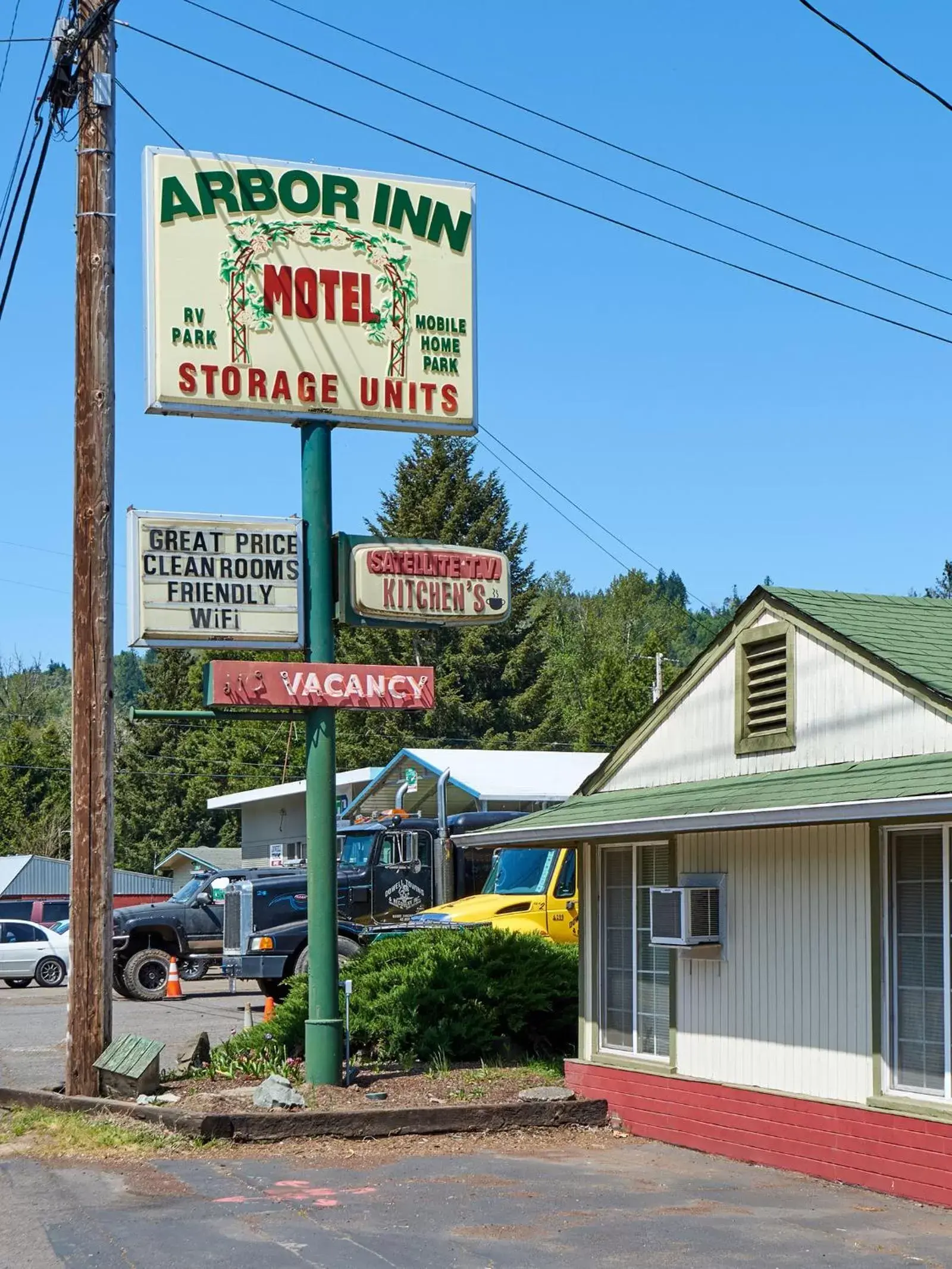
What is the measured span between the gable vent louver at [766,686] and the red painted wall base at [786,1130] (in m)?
2.76

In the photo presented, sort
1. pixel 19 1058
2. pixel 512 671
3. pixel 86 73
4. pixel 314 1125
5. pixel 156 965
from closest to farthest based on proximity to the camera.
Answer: pixel 314 1125 < pixel 86 73 < pixel 19 1058 < pixel 156 965 < pixel 512 671

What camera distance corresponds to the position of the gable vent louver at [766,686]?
12.4 metres

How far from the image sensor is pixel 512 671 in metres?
68.7

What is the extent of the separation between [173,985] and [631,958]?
15.5 meters

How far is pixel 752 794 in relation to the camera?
11602mm

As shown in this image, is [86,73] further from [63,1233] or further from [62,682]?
[62,682]

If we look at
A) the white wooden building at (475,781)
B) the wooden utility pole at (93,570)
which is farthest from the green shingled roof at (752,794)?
the white wooden building at (475,781)

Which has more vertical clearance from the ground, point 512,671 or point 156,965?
point 512,671

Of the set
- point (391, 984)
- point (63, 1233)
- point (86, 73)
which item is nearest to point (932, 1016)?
point (63, 1233)

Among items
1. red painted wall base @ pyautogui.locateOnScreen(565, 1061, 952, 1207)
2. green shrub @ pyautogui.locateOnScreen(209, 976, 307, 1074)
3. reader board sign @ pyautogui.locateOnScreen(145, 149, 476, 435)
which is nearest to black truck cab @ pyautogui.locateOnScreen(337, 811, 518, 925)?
green shrub @ pyautogui.locateOnScreen(209, 976, 307, 1074)

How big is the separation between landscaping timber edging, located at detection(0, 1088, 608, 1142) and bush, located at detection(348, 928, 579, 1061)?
1.73 metres

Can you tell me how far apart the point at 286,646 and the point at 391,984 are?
3821mm

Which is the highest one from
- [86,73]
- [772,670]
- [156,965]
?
[86,73]

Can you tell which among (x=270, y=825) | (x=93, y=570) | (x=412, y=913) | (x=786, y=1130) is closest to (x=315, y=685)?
(x=93, y=570)
